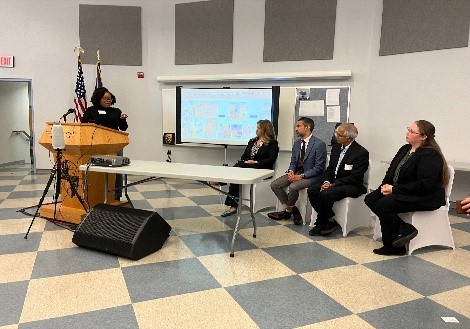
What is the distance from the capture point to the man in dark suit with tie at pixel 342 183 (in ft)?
10.9

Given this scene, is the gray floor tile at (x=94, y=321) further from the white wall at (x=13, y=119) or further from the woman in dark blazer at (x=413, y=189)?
the white wall at (x=13, y=119)

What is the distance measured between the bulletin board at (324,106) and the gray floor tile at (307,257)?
8.16 feet

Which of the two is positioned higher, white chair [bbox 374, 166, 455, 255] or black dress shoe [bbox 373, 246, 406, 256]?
white chair [bbox 374, 166, 455, 255]

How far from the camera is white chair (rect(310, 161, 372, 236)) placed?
10.9 ft

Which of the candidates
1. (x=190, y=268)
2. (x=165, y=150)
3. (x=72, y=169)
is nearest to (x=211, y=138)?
(x=165, y=150)

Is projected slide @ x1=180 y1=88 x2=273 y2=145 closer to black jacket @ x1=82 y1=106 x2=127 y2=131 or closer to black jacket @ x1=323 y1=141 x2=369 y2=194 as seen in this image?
black jacket @ x1=82 y1=106 x2=127 y2=131

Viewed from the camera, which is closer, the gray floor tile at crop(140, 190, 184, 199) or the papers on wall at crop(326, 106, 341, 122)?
the gray floor tile at crop(140, 190, 184, 199)

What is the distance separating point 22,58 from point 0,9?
34.1 inches

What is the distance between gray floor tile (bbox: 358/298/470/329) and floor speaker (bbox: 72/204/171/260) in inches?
63.4

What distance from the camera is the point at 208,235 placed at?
10.6 feet

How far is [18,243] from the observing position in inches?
112

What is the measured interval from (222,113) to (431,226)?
339 cm

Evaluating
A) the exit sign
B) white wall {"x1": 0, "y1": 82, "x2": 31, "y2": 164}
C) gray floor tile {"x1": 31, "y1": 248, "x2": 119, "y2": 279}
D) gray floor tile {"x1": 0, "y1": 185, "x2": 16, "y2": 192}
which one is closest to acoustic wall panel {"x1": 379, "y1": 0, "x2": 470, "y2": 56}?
gray floor tile {"x1": 31, "y1": 248, "x2": 119, "y2": 279}

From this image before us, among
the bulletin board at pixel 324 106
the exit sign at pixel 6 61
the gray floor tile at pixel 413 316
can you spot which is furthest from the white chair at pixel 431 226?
the exit sign at pixel 6 61
